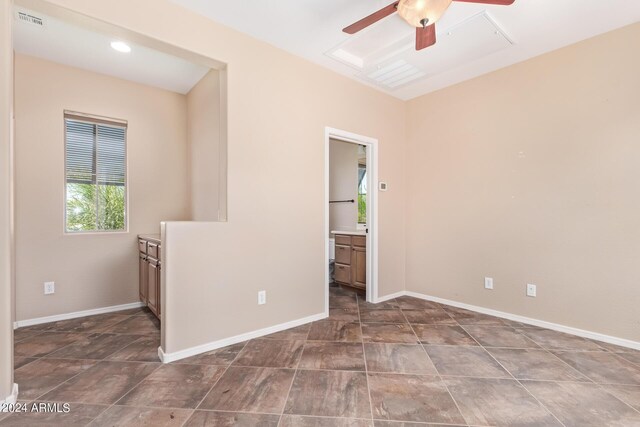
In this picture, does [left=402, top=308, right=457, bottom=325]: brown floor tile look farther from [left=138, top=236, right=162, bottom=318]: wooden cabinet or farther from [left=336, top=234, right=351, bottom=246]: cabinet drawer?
[left=138, top=236, right=162, bottom=318]: wooden cabinet

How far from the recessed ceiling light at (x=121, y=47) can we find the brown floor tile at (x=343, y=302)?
3.50 m

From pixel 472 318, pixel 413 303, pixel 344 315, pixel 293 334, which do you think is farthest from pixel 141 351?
pixel 472 318

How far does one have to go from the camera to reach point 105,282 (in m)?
3.34

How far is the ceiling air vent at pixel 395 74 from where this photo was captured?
3109mm

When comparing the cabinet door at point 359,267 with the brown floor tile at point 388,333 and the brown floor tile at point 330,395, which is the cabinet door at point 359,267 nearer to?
the brown floor tile at point 388,333

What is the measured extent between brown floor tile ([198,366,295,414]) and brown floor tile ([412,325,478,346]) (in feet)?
4.38

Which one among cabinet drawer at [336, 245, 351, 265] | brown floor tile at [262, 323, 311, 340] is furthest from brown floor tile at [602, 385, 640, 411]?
cabinet drawer at [336, 245, 351, 265]

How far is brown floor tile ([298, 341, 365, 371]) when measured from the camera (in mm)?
2148

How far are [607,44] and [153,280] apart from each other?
4841 mm

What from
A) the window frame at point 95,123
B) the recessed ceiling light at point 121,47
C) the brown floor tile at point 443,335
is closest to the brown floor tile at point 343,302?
the brown floor tile at point 443,335

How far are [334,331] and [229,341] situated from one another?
98 centimetres

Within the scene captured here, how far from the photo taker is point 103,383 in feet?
6.29

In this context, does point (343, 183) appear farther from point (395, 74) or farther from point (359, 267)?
point (395, 74)

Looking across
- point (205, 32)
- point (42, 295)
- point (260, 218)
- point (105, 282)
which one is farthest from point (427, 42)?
point (42, 295)
